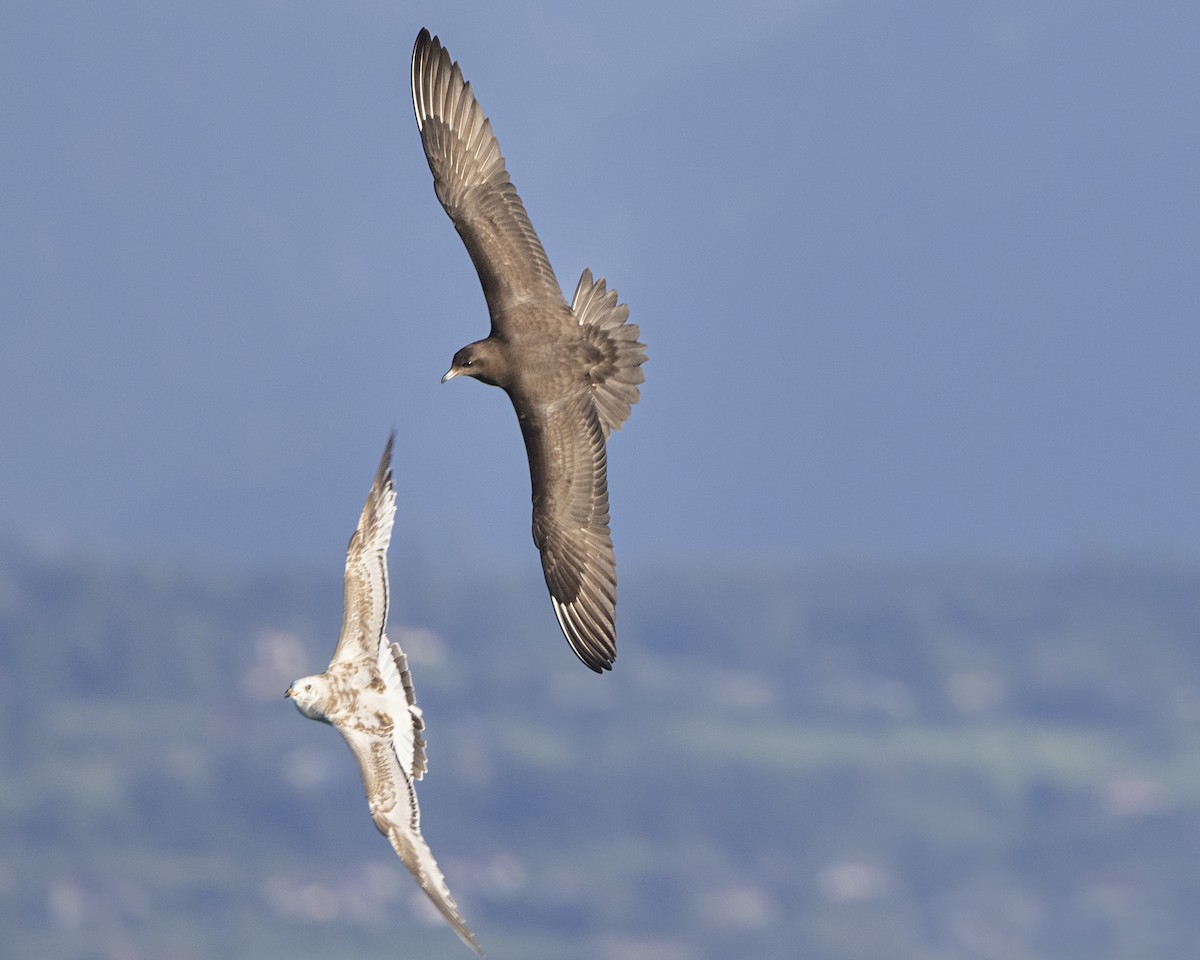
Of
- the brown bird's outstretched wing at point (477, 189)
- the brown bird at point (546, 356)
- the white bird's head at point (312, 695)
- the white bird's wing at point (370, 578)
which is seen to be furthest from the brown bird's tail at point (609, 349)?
the white bird's head at point (312, 695)

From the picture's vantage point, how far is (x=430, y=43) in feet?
78.4

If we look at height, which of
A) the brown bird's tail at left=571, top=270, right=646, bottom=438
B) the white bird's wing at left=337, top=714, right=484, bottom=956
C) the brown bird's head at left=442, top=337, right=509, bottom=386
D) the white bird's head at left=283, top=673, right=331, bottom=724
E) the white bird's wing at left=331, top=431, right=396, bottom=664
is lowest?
the white bird's wing at left=337, top=714, right=484, bottom=956

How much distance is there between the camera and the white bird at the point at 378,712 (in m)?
20.8

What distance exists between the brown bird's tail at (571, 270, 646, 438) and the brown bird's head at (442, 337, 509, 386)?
899 mm

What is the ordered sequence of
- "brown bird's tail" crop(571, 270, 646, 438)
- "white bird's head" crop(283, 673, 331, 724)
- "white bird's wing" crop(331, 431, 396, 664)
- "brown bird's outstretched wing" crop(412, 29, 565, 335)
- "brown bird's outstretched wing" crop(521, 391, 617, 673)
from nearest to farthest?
1. "white bird's head" crop(283, 673, 331, 724)
2. "white bird's wing" crop(331, 431, 396, 664)
3. "brown bird's outstretched wing" crop(521, 391, 617, 673)
4. "brown bird's outstretched wing" crop(412, 29, 565, 335)
5. "brown bird's tail" crop(571, 270, 646, 438)

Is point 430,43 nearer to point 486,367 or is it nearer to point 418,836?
point 486,367

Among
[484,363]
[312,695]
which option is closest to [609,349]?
[484,363]

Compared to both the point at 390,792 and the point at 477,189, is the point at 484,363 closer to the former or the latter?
the point at 477,189

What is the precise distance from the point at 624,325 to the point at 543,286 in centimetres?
107

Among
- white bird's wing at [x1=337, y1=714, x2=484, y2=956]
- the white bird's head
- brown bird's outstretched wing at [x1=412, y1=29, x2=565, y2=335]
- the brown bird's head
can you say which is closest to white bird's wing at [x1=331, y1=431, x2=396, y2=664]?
the white bird's head

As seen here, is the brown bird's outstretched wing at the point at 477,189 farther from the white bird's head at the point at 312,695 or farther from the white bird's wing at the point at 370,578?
the white bird's head at the point at 312,695

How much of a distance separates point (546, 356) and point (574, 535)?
1.71 metres

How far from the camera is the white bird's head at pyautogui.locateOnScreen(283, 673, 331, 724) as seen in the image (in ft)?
67.9

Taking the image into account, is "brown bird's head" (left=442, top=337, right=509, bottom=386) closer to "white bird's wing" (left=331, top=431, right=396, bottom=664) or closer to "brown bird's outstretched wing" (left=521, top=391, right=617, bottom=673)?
"brown bird's outstretched wing" (left=521, top=391, right=617, bottom=673)
